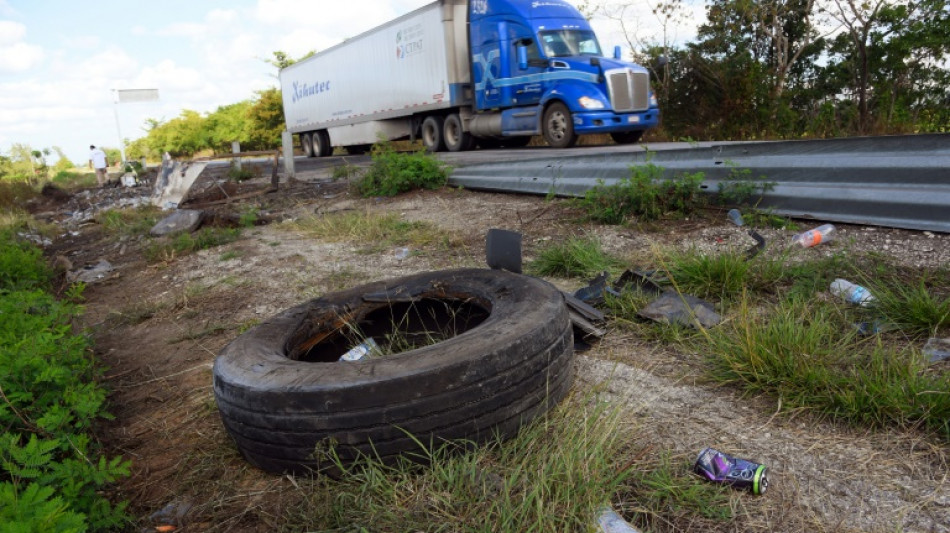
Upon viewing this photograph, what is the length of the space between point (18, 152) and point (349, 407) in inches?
1320

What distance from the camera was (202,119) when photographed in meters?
45.2

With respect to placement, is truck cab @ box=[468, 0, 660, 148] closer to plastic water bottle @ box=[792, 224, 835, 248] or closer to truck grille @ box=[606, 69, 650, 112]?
truck grille @ box=[606, 69, 650, 112]

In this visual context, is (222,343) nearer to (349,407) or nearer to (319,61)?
(349,407)

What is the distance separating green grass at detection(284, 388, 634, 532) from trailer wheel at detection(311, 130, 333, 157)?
22.7 m

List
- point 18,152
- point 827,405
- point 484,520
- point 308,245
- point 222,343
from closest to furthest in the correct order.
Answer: point 484,520 < point 827,405 < point 222,343 < point 308,245 < point 18,152

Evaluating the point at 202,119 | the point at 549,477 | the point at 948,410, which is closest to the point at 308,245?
the point at 549,477

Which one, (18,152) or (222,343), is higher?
(18,152)

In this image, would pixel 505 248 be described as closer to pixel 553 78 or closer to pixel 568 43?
pixel 553 78

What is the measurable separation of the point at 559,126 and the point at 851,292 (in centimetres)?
1021

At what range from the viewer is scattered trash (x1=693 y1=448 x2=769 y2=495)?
1770mm

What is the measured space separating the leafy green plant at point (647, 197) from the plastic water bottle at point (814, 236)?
3.06ft

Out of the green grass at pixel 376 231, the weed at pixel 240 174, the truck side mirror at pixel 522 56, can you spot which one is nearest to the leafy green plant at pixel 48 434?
the green grass at pixel 376 231

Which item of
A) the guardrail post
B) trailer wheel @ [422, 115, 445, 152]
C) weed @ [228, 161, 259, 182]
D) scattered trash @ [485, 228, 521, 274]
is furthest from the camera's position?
trailer wheel @ [422, 115, 445, 152]

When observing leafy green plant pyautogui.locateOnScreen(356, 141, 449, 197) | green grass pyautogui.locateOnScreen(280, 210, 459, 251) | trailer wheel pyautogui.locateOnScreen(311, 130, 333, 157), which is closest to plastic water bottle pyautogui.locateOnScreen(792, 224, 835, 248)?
green grass pyautogui.locateOnScreen(280, 210, 459, 251)
